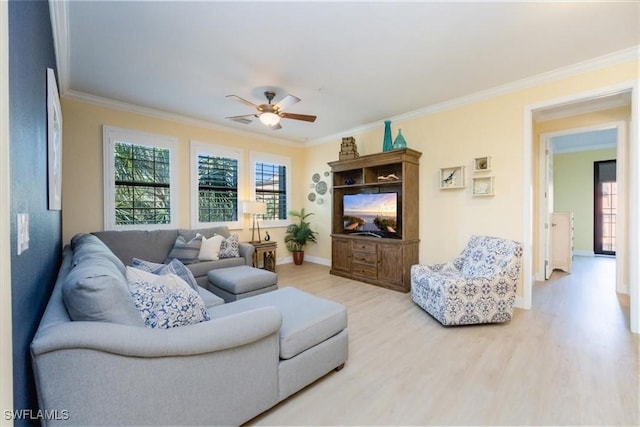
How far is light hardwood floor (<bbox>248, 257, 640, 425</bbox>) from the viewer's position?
5.31 feet

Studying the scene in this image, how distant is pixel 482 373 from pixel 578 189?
23.8 feet

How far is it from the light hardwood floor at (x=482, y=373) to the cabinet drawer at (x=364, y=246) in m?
1.18

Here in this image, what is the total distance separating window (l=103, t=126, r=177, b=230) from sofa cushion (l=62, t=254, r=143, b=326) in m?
3.23

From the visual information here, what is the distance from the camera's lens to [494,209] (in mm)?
3514

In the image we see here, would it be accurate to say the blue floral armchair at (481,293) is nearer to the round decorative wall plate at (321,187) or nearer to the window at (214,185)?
the round decorative wall plate at (321,187)

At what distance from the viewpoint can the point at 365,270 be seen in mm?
4418

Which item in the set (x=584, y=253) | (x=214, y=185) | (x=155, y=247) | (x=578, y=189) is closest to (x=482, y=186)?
(x=214, y=185)

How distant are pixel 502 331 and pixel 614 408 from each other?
102 cm

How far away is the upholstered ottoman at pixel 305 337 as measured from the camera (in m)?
1.70

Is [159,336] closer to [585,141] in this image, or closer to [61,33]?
[61,33]

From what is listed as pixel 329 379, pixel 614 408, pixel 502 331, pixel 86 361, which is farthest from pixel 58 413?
pixel 502 331

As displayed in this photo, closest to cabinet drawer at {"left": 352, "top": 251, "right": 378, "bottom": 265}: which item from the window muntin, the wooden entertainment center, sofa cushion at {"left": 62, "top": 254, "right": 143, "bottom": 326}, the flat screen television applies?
the wooden entertainment center

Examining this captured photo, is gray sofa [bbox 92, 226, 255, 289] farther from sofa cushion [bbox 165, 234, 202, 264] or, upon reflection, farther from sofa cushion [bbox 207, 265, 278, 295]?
sofa cushion [bbox 207, 265, 278, 295]

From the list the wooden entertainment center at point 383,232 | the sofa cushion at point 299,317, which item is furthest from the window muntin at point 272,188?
the sofa cushion at point 299,317
